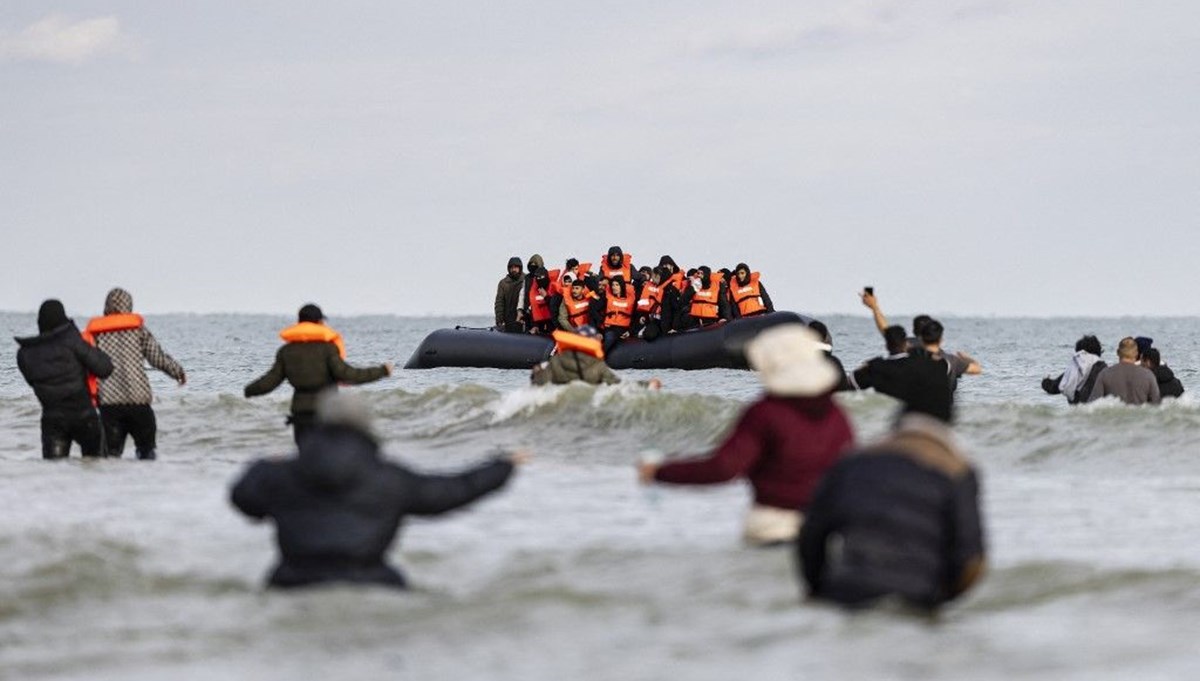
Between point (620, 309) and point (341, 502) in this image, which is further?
point (620, 309)

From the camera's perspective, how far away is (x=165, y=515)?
11.8 m

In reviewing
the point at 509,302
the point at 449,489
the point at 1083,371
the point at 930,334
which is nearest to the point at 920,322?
the point at 930,334

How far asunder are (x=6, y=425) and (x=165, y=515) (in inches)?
468

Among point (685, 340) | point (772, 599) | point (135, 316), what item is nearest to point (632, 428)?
point (135, 316)

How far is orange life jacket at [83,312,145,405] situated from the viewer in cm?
1442

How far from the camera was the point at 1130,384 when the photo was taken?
1694 cm

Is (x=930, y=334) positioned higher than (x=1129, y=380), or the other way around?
(x=930, y=334)

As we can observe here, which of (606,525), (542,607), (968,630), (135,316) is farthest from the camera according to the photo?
(135,316)

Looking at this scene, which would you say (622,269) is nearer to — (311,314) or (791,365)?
(311,314)

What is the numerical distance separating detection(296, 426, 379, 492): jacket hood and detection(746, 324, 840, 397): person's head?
1522 millimetres

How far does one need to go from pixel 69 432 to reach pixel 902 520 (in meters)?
9.54

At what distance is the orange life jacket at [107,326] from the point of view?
14422 mm

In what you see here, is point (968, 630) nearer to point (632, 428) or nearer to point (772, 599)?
point (772, 599)

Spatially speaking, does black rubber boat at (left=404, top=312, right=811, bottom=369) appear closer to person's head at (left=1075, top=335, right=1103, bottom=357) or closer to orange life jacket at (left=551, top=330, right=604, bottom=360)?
person's head at (left=1075, top=335, right=1103, bottom=357)
